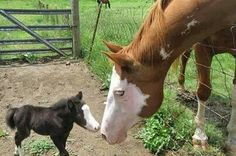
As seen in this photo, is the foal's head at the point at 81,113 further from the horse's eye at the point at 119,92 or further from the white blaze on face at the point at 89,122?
A: the horse's eye at the point at 119,92

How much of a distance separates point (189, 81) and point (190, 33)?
3846 millimetres

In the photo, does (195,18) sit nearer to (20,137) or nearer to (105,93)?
(20,137)

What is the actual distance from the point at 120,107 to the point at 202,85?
5.41ft

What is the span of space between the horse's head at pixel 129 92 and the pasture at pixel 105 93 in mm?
885

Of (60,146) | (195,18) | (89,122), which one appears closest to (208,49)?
(89,122)

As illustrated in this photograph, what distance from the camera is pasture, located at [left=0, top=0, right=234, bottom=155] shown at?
436 centimetres

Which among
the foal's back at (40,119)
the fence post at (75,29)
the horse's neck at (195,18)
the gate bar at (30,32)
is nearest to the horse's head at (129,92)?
the horse's neck at (195,18)

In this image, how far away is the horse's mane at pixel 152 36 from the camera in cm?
251

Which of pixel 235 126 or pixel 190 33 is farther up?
pixel 190 33

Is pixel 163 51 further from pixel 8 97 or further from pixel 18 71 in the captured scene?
pixel 18 71

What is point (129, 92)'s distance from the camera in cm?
268

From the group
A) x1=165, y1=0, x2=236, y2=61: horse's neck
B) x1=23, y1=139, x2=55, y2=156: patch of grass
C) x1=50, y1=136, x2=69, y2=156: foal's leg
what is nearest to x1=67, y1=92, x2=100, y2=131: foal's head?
x1=50, y1=136, x2=69, y2=156: foal's leg

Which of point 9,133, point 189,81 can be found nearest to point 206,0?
point 9,133

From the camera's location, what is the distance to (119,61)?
2539 mm
